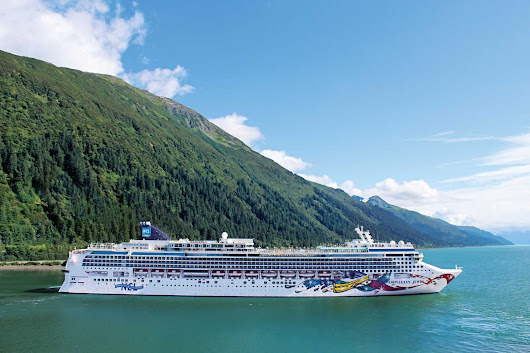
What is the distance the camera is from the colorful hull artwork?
199 feet

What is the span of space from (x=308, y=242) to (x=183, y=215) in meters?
67.9

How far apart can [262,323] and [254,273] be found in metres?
14.9

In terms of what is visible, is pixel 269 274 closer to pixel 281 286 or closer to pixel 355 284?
pixel 281 286

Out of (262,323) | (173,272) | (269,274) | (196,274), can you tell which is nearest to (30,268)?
(173,272)

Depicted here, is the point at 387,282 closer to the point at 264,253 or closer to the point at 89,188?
the point at 264,253

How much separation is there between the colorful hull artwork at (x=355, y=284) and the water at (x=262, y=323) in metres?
1.73

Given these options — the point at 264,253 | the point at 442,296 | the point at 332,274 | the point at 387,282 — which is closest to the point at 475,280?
the point at 442,296

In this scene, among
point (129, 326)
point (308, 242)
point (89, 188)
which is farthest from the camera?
point (308, 242)

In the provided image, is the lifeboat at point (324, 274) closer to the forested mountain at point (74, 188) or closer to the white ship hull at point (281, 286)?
the white ship hull at point (281, 286)

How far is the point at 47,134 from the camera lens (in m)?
158

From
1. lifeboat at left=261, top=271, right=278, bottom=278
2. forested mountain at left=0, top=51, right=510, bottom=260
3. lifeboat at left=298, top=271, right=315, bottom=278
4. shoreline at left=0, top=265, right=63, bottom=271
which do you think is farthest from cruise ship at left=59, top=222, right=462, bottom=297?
forested mountain at left=0, top=51, right=510, bottom=260

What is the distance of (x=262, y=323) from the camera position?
153 feet

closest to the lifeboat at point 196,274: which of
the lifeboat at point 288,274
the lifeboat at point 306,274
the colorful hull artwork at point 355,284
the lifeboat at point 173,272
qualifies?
the lifeboat at point 173,272

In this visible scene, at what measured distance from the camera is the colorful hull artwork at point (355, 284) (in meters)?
60.7
